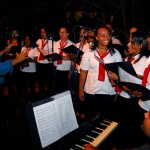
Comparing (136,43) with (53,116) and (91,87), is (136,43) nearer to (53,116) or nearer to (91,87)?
(91,87)

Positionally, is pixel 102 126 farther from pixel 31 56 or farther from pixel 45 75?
pixel 31 56

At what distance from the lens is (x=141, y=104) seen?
399 centimetres

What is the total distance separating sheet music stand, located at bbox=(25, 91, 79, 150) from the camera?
7.09 ft

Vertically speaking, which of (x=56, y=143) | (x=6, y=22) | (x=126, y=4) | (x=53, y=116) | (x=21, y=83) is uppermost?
(x=126, y=4)

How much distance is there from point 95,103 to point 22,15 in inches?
413

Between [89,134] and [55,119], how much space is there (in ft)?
1.79

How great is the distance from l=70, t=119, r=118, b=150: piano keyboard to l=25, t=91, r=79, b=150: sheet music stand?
0.16 meters

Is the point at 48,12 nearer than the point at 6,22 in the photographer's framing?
No

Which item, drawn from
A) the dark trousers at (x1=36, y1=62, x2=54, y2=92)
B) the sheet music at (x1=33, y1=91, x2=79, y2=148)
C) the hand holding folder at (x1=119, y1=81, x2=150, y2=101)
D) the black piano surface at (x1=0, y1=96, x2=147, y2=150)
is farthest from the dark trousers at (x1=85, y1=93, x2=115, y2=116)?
the dark trousers at (x1=36, y1=62, x2=54, y2=92)

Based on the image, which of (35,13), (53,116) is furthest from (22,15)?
(53,116)

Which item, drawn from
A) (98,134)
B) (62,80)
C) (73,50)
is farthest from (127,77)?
(62,80)

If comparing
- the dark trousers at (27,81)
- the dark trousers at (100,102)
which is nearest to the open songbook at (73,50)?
the dark trousers at (100,102)

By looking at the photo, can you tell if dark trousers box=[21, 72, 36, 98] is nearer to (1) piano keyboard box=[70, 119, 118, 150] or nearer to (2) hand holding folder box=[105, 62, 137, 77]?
(2) hand holding folder box=[105, 62, 137, 77]

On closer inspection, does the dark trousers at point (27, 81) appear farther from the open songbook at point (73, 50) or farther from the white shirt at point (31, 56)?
the open songbook at point (73, 50)
